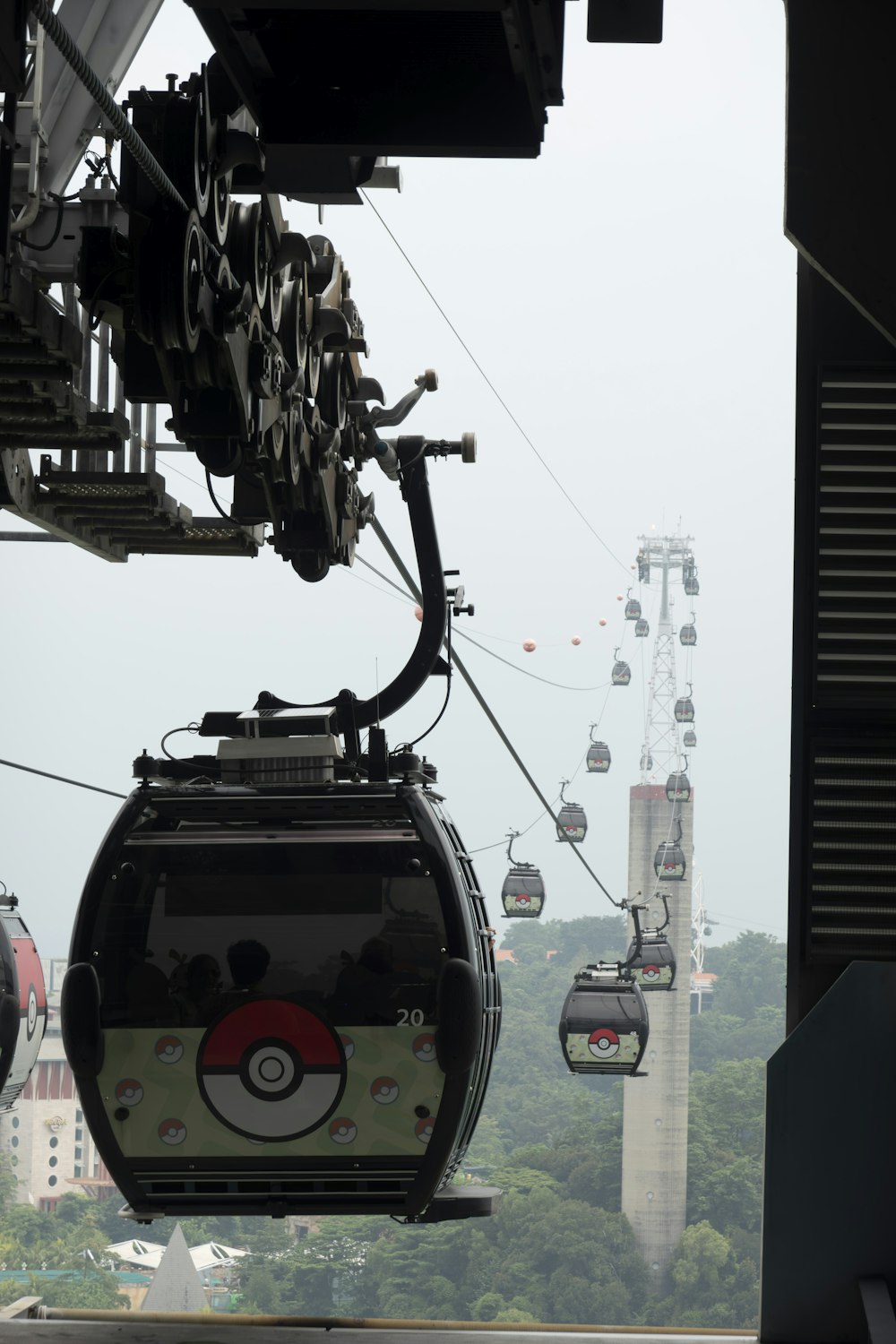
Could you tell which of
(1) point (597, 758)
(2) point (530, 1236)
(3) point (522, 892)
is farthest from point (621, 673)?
(2) point (530, 1236)

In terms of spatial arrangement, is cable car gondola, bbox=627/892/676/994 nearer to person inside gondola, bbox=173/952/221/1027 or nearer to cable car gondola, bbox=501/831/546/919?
cable car gondola, bbox=501/831/546/919

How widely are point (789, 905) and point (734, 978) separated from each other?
69688 mm

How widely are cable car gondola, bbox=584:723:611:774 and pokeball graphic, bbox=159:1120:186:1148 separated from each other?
26952 millimetres

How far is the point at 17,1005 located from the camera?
21.6 ft

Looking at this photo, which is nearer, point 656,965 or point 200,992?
point 200,992

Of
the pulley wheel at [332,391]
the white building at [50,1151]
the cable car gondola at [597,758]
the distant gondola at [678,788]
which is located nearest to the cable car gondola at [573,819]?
the cable car gondola at [597,758]

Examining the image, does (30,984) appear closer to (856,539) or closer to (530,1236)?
(856,539)

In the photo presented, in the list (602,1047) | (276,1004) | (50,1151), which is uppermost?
(276,1004)

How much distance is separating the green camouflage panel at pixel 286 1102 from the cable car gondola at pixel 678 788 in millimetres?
33625

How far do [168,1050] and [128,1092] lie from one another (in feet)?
0.47

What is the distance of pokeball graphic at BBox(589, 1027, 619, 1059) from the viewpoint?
553 inches

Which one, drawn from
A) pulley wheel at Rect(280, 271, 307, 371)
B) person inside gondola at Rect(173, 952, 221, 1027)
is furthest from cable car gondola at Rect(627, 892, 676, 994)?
pulley wheel at Rect(280, 271, 307, 371)

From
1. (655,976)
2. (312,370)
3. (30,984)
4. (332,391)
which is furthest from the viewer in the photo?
(655,976)

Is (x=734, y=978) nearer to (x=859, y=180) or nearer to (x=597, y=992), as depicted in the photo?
(x=597, y=992)
